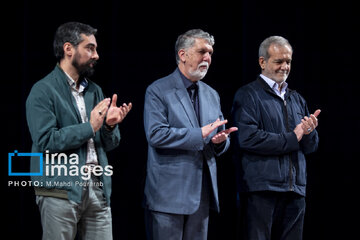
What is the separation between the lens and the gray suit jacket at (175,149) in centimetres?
281

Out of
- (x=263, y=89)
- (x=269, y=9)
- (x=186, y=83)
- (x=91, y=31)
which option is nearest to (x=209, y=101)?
(x=186, y=83)

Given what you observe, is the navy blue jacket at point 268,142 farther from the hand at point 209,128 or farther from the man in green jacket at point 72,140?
the man in green jacket at point 72,140

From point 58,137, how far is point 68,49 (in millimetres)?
562

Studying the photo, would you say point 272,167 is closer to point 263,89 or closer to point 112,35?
point 263,89

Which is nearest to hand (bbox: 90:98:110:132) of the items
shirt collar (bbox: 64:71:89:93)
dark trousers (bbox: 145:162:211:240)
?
shirt collar (bbox: 64:71:89:93)

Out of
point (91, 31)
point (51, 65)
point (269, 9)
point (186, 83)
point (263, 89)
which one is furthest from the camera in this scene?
point (269, 9)

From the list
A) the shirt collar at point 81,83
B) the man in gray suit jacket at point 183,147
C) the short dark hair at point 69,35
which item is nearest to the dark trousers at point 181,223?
the man in gray suit jacket at point 183,147

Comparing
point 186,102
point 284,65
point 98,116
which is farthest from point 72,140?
point 284,65

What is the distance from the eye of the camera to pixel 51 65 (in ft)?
11.6

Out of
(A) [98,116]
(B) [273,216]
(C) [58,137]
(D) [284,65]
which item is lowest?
(B) [273,216]

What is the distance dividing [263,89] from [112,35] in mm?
1218

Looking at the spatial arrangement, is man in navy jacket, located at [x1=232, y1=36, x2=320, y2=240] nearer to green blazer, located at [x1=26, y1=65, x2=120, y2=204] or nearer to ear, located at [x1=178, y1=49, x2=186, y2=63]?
ear, located at [x1=178, y1=49, x2=186, y2=63]

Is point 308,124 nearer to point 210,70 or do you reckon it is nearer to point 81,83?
point 210,70

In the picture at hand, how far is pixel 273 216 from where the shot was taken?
3162mm
